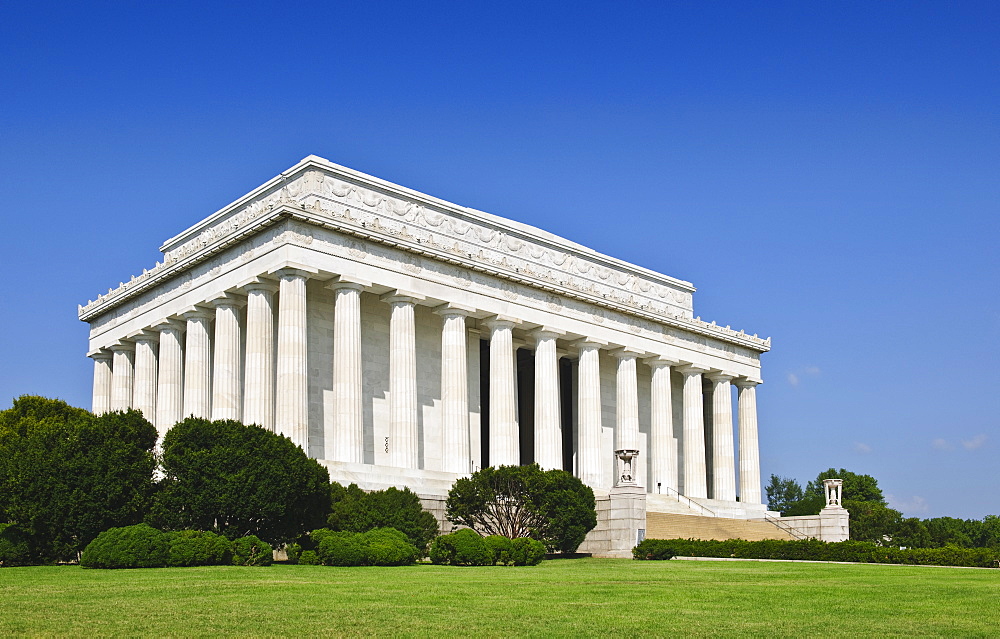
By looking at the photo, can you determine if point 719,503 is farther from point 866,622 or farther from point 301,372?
point 866,622

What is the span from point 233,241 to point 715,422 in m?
39.6

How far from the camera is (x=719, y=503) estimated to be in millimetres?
71938

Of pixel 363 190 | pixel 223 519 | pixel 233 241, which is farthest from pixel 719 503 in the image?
pixel 223 519

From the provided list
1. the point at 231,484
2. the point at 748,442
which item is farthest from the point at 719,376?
the point at 231,484

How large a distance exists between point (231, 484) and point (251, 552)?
111 inches

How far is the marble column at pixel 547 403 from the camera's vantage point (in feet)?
208

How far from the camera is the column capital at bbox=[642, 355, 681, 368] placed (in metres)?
72.2

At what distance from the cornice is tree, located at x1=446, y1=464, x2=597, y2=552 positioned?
1612cm

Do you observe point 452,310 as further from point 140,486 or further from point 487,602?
point 487,602

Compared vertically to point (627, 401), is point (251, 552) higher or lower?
lower

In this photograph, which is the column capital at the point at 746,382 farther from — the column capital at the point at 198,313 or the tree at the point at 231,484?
the tree at the point at 231,484

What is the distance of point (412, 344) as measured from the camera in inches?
2222

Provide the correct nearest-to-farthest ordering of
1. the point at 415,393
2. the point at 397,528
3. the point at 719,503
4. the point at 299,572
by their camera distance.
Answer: the point at 299,572 → the point at 397,528 → the point at 415,393 → the point at 719,503

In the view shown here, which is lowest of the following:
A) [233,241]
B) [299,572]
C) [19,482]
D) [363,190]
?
[299,572]
